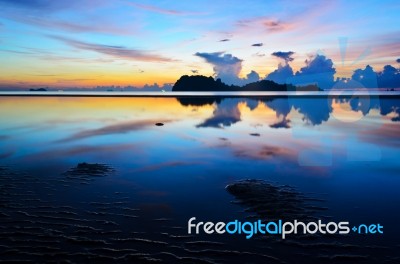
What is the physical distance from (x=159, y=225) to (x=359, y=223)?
7.63 metres

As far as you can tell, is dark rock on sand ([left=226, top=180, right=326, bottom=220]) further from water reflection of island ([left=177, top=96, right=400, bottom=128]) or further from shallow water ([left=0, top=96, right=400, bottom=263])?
water reflection of island ([left=177, top=96, right=400, bottom=128])

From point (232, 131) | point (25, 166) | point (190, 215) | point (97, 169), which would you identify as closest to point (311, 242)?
point (190, 215)

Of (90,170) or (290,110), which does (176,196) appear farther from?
(290,110)

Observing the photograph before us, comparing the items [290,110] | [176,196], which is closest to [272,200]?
[176,196]

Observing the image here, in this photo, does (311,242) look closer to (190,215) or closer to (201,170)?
(190,215)

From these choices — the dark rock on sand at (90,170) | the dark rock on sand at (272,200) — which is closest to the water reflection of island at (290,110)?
the dark rock on sand at (90,170)

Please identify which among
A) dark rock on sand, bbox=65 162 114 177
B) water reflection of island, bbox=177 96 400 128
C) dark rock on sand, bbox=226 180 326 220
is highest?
water reflection of island, bbox=177 96 400 128

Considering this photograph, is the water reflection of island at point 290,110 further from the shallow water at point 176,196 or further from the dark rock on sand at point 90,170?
the dark rock on sand at point 90,170

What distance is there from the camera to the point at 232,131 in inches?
1494

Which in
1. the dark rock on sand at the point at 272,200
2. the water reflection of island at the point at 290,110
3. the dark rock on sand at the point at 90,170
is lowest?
the dark rock on sand at the point at 272,200

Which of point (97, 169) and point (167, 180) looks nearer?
point (167, 180)

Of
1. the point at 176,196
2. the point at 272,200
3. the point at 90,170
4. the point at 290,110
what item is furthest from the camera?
the point at 290,110

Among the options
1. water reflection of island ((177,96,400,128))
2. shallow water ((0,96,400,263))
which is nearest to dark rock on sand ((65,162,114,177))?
shallow water ((0,96,400,263))

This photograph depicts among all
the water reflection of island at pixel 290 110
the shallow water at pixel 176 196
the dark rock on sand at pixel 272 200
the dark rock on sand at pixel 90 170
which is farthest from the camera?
the water reflection of island at pixel 290 110
